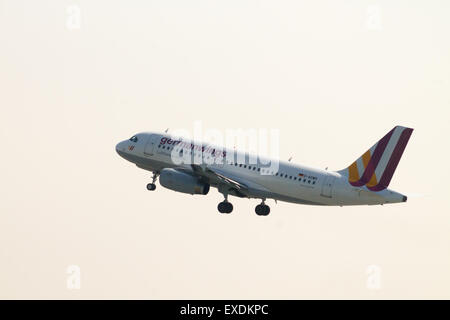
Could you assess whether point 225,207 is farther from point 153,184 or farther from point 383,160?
point 383,160

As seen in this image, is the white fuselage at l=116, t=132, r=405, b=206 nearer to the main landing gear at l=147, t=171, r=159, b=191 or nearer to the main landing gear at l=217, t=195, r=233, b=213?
the main landing gear at l=147, t=171, r=159, b=191

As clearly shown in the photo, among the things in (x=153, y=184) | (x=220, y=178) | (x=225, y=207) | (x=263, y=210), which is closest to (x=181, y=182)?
(x=220, y=178)

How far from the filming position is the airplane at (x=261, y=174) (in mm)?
84688

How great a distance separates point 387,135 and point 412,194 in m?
→ 4.49

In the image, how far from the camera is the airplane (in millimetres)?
84688

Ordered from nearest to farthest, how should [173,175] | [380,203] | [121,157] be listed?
1. [380,203]
2. [173,175]
3. [121,157]

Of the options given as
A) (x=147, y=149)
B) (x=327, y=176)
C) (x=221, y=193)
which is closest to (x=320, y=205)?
(x=327, y=176)

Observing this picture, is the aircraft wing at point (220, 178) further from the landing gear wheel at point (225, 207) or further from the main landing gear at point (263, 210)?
the main landing gear at point (263, 210)

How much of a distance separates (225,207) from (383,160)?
13.4 meters

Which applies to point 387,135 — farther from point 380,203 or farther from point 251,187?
point 251,187

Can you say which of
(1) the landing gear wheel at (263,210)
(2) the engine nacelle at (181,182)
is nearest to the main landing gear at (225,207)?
(2) the engine nacelle at (181,182)

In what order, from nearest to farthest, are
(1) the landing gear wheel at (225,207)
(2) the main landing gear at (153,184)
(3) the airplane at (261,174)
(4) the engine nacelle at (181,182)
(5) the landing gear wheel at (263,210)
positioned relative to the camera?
(3) the airplane at (261,174) < (4) the engine nacelle at (181,182) < (1) the landing gear wheel at (225,207) < (5) the landing gear wheel at (263,210) < (2) the main landing gear at (153,184)

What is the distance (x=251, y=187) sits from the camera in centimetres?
9038

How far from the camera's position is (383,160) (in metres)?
84.8
